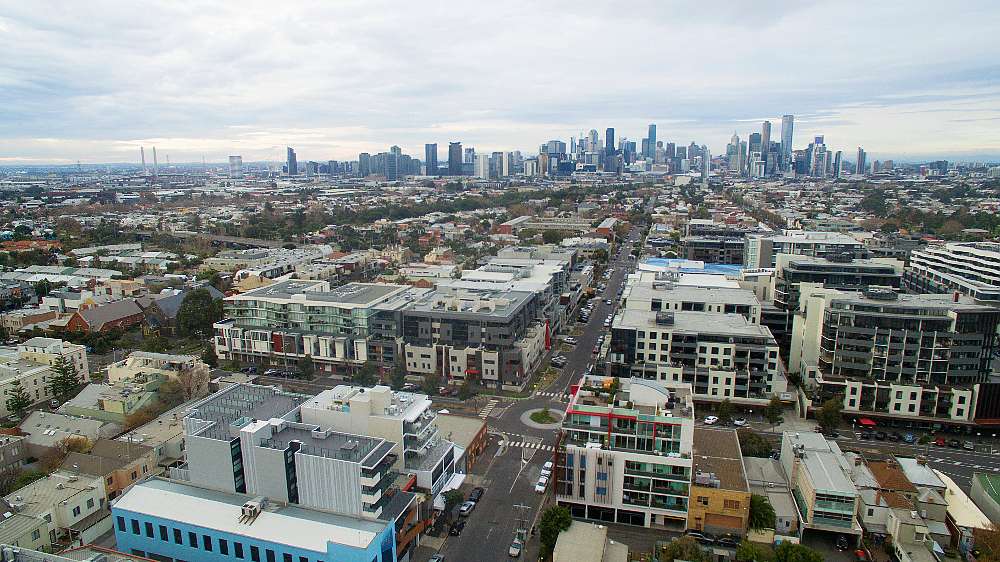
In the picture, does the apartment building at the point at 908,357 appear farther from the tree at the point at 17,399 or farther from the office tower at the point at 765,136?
the office tower at the point at 765,136

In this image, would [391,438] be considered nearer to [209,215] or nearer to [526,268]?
[526,268]

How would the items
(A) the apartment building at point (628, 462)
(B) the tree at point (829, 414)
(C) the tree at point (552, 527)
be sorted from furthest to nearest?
1. (B) the tree at point (829, 414)
2. (A) the apartment building at point (628, 462)
3. (C) the tree at point (552, 527)

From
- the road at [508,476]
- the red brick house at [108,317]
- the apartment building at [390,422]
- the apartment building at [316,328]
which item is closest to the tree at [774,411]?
the road at [508,476]

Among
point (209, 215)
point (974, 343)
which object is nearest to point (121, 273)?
point (209, 215)

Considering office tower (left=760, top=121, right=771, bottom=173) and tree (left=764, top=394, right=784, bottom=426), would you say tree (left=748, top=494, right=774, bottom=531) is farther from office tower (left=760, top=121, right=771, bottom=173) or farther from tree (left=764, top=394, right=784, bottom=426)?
office tower (left=760, top=121, right=771, bottom=173)

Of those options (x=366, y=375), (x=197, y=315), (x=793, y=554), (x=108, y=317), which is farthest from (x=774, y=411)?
(x=108, y=317)

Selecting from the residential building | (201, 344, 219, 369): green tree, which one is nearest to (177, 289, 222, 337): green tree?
(201, 344, 219, 369): green tree
